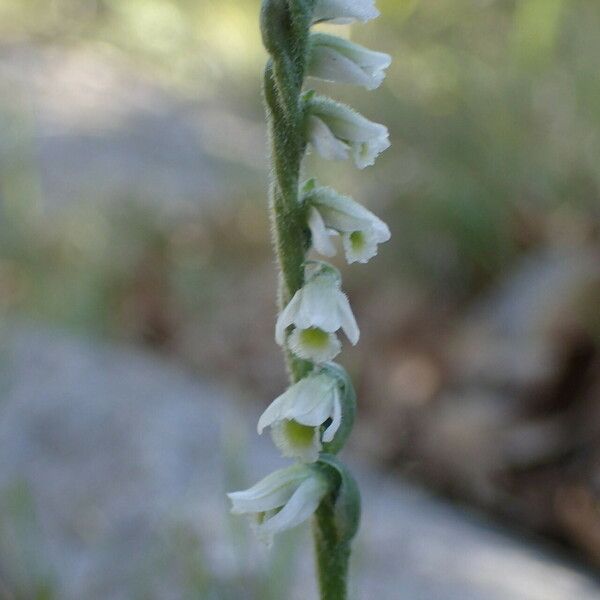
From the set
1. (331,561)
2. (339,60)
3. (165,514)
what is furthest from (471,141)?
(331,561)

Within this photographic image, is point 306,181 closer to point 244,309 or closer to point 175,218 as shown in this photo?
point 244,309

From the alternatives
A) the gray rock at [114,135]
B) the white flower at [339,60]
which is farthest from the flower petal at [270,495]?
the gray rock at [114,135]

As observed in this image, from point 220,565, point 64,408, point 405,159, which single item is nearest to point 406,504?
point 220,565

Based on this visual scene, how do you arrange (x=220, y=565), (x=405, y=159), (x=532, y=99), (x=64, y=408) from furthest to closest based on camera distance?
(x=405, y=159)
(x=532, y=99)
(x=64, y=408)
(x=220, y=565)

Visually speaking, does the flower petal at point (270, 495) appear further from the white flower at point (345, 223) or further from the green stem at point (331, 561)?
the white flower at point (345, 223)

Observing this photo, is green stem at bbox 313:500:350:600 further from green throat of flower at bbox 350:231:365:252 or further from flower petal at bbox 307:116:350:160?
flower petal at bbox 307:116:350:160

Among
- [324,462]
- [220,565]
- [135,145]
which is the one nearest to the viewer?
[324,462]
